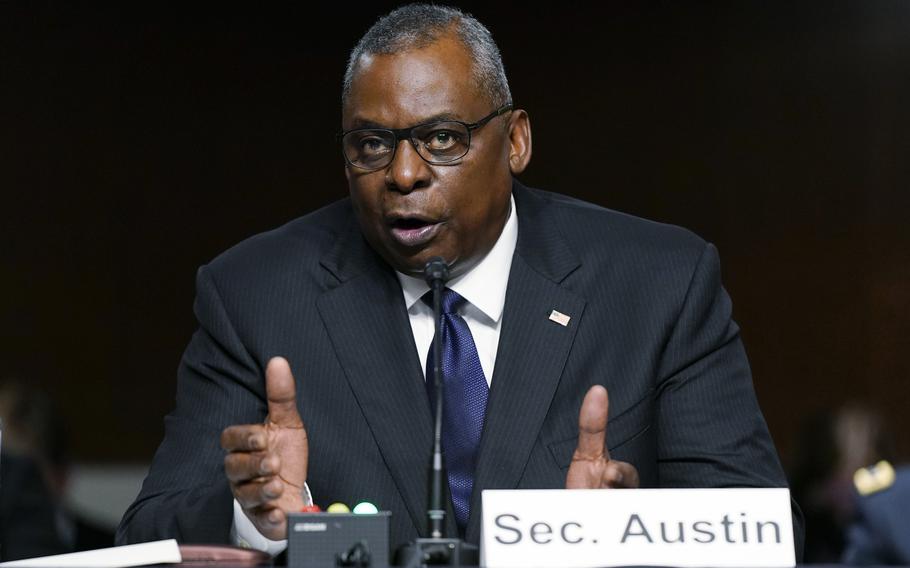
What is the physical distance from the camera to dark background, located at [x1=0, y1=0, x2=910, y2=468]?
18.4 ft

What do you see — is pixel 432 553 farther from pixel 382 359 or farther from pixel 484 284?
pixel 484 284

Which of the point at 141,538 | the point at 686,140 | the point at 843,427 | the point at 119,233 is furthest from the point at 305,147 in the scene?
the point at 141,538

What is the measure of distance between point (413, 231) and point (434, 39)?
1.17ft

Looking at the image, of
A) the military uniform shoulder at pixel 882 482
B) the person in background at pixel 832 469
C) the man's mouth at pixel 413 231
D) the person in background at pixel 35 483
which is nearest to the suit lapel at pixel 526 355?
the man's mouth at pixel 413 231

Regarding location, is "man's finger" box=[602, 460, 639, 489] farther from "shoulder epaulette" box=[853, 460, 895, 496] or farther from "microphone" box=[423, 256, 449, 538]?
"shoulder epaulette" box=[853, 460, 895, 496]

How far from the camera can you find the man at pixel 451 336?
2.31 metres

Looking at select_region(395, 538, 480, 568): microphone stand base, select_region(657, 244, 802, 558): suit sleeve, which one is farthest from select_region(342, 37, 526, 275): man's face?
select_region(395, 538, 480, 568): microphone stand base

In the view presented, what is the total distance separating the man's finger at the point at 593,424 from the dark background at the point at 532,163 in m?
3.75

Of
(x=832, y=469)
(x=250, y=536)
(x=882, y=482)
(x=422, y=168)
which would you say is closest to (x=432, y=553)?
(x=250, y=536)

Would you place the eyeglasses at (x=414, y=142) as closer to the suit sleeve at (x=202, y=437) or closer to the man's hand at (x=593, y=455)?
the suit sleeve at (x=202, y=437)

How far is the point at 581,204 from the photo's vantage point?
9.15 ft

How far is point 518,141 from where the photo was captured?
2617 mm

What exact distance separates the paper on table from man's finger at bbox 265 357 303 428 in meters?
0.33

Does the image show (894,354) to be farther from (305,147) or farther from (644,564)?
(644,564)
